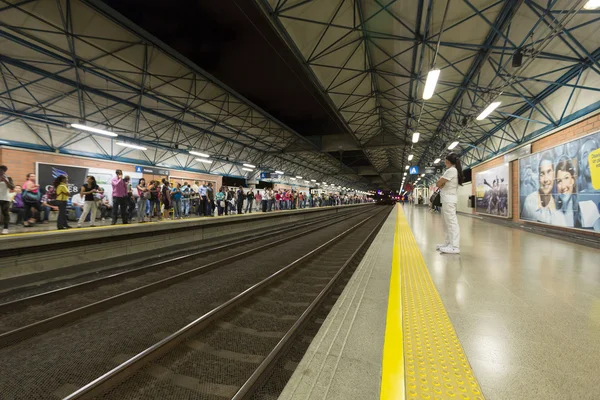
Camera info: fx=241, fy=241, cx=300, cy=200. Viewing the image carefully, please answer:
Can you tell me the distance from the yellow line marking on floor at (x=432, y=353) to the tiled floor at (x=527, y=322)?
3.1 inches

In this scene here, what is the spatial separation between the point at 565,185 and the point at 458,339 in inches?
392

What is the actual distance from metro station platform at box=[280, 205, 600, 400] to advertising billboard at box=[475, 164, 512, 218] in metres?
10.9

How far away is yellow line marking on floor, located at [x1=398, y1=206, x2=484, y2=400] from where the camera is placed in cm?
140

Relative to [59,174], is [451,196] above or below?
below

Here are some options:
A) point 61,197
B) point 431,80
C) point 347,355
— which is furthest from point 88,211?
point 431,80

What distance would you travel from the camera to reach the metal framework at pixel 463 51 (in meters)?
6.70

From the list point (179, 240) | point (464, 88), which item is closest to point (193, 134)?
point (179, 240)

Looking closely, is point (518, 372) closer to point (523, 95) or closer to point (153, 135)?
point (523, 95)

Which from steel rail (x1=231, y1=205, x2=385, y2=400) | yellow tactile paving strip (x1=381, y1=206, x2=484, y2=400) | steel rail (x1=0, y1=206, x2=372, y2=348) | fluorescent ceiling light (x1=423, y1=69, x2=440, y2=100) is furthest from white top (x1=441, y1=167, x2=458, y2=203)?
steel rail (x1=0, y1=206, x2=372, y2=348)

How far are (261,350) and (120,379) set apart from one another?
3.71 ft

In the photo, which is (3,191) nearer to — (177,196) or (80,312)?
(177,196)

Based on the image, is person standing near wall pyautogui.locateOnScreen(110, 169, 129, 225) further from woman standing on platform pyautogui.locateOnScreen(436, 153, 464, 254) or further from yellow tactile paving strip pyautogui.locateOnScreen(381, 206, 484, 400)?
woman standing on platform pyautogui.locateOnScreen(436, 153, 464, 254)

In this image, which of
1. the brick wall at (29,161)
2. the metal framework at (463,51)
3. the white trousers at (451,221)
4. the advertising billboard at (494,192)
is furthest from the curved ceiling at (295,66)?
the white trousers at (451,221)

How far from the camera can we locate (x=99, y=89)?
1191 cm
